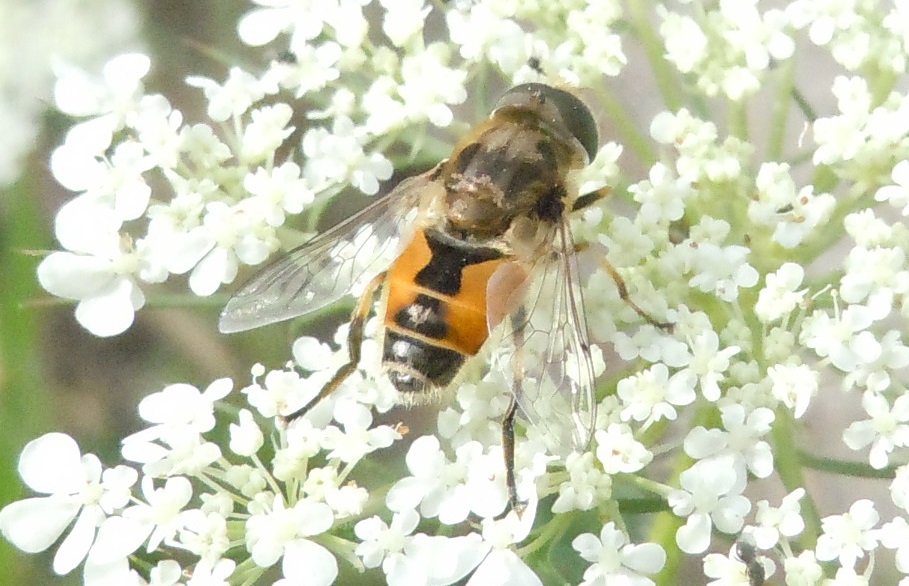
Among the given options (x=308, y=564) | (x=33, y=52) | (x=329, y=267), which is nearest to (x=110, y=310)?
(x=329, y=267)

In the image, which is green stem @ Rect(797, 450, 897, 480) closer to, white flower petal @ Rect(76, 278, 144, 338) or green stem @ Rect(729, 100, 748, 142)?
green stem @ Rect(729, 100, 748, 142)

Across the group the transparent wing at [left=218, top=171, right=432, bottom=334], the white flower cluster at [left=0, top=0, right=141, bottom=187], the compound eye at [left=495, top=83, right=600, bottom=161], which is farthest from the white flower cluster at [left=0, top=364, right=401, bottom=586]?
the white flower cluster at [left=0, top=0, right=141, bottom=187]

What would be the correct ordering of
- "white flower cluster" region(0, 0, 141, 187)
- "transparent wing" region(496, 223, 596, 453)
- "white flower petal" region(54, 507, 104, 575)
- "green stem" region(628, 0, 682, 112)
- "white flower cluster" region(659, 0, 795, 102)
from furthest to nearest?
1. "white flower cluster" region(0, 0, 141, 187)
2. "green stem" region(628, 0, 682, 112)
3. "white flower cluster" region(659, 0, 795, 102)
4. "white flower petal" region(54, 507, 104, 575)
5. "transparent wing" region(496, 223, 596, 453)

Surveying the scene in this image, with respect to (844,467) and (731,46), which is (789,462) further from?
(731,46)

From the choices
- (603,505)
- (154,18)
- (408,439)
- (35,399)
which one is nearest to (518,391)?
(603,505)

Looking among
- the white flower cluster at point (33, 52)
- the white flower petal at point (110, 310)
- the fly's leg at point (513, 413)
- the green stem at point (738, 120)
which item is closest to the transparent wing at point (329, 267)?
the white flower petal at point (110, 310)

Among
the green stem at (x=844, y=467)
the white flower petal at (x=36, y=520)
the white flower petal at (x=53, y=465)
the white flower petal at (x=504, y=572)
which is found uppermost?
the white flower petal at (x=53, y=465)

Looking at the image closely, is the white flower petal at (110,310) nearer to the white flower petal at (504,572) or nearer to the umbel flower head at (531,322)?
the umbel flower head at (531,322)
